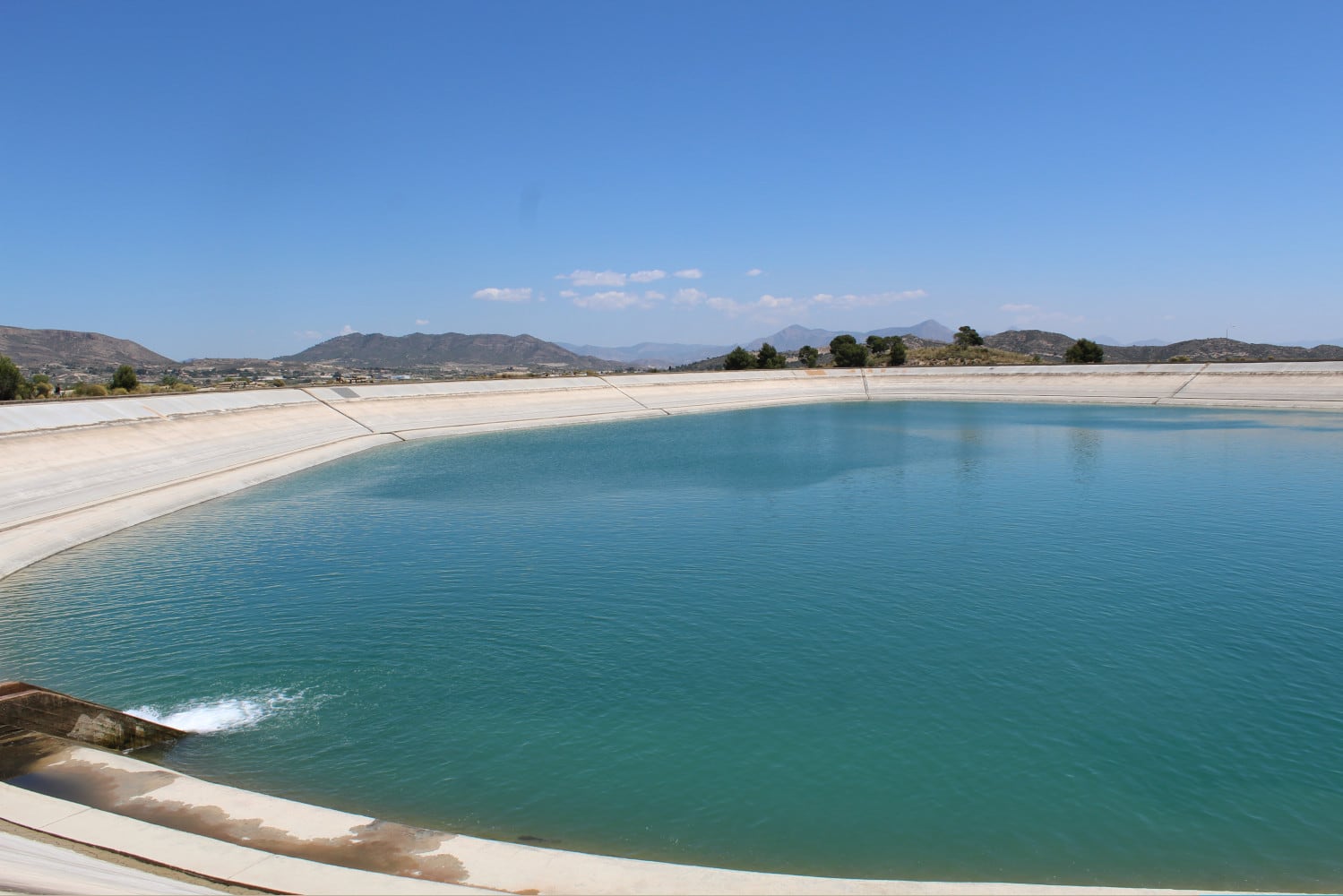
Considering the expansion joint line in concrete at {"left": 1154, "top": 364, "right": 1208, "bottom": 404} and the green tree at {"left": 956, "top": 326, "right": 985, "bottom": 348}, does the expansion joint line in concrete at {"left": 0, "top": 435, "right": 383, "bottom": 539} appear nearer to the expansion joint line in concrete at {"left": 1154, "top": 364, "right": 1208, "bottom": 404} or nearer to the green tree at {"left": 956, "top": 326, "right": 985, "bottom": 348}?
the expansion joint line in concrete at {"left": 1154, "top": 364, "right": 1208, "bottom": 404}

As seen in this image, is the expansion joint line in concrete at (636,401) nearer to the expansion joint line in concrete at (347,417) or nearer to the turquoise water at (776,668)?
the expansion joint line in concrete at (347,417)

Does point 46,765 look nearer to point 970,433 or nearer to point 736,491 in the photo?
point 736,491

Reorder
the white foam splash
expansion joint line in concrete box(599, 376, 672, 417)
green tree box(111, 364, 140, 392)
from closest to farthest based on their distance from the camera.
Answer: the white foam splash → green tree box(111, 364, 140, 392) → expansion joint line in concrete box(599, 376, 672, 417)

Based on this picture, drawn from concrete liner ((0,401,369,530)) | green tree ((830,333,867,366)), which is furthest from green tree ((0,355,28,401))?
green tree ((830,333,867,366))

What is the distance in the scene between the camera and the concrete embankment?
92.0 ft

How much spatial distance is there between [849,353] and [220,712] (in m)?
102

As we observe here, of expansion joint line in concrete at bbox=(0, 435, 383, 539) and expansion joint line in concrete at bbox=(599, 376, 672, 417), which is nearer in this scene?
expansion joint line in concrete at bbox=(0, 435, 383, 539)

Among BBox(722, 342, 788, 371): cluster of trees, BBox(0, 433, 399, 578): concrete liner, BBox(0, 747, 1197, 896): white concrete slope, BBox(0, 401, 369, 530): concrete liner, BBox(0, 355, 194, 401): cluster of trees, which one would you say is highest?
BBox(722, 342, 788, 371): cluster of trees

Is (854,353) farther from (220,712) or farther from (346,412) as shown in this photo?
(220,712)

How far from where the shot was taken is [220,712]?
1230 centimetres

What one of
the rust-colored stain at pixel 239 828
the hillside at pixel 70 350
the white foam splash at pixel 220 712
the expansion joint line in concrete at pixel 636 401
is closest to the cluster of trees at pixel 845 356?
the expansion joint line in concrete at pixel 636 401

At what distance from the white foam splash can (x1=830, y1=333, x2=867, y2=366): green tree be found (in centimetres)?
9970

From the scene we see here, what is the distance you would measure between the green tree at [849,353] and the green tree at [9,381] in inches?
3337

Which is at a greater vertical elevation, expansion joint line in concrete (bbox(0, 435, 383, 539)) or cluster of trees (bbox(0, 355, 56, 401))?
cluster of trees (bbox(0, 355, 56, 401))
